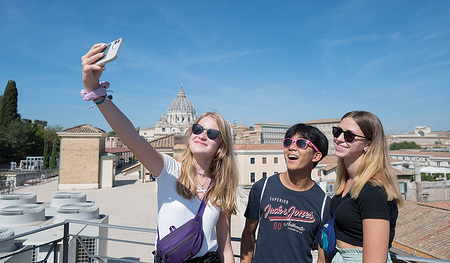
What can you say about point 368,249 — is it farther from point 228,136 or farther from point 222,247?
point 228,136

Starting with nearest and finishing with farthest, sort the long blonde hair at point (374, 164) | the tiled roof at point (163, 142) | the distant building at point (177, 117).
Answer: the long blonde hair at point (374, 164)
the tiled roof at point (163, 142)
the distant building at point (177, 117)

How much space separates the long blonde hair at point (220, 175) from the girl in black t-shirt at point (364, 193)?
27.4 inches

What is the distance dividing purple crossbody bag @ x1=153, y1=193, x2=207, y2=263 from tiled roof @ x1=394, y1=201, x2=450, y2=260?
462 inches

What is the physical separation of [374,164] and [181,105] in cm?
10439

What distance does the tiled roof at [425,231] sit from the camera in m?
10.8

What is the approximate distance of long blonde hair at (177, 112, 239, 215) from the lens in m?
1.80

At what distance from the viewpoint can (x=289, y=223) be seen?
1.88m

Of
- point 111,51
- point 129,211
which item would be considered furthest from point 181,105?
point 111,51

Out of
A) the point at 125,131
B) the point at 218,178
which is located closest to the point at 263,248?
the point at 218,178

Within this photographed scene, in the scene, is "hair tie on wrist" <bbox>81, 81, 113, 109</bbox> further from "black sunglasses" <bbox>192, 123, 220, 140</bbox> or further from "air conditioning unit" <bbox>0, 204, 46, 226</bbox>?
"air conditioning unit" <bbox>0, 204, 46, 226</bbox>

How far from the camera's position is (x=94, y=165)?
25203 mm

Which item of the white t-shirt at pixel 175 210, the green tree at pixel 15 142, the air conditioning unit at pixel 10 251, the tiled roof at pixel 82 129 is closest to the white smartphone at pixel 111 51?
the white t-shirt at pixel 175 210

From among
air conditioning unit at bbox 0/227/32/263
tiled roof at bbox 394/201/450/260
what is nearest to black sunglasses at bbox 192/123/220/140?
air conditioning unit at bbox 0/227/32/263

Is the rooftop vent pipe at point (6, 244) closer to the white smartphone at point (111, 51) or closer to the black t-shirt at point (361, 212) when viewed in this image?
the white smartphone at point (111, 51)
